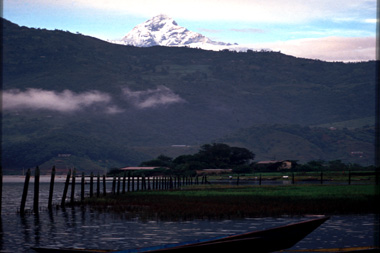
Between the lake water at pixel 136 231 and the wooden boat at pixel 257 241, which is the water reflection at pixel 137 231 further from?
the wooden boat at pixel 257 241

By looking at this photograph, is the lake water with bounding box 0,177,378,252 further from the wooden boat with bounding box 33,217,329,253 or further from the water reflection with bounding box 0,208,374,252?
the wooden boat with bounding box 33,217,329,253

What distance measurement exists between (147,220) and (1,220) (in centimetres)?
1194

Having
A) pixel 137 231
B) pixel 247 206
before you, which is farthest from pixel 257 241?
pixel 247 206

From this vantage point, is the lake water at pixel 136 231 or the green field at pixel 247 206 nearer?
the lake water at pixel 136 231

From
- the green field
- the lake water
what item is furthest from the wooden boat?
the green field

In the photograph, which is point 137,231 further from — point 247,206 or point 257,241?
point 257,241

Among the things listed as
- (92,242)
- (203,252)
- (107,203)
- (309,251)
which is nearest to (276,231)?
(203,252)

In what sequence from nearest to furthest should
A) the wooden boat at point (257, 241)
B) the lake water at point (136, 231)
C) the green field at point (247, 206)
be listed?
1. the wooden boat at point (257, 241)
2. the lake water at point (136, 231)
3. the green field at point (247, 206)

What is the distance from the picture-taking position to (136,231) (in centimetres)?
4222

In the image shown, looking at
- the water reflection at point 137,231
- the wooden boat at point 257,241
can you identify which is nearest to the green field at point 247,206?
the water reflection at point 137,231

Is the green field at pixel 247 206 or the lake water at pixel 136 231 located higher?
the green field at pixel 247 206

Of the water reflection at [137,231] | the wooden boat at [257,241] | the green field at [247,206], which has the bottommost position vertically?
the water reflection at [137,231]

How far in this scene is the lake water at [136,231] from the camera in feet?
120

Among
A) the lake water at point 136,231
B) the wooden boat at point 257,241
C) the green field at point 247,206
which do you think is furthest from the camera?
the green field at point 247,206
